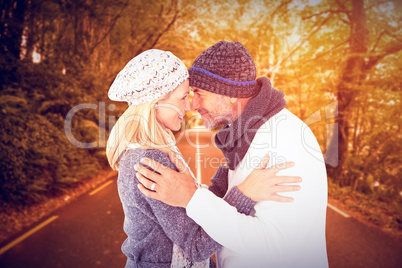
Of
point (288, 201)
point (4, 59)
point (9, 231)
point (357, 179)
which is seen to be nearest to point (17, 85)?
point (4, 59)

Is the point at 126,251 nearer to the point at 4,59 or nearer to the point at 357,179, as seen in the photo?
the point at 4,59

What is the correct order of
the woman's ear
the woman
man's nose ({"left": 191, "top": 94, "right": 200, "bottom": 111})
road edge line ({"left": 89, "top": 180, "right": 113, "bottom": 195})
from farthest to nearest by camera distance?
road edge line ({"left": 89, "top": 180, "right": 113, "bottom": 195}) → man's nose ({"left": 191, "top": 94, "right": 200, "bottom": 111}) → the woman's ear → the woman

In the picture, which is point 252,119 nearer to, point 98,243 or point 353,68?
point 98,243

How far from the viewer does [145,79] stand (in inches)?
72.3

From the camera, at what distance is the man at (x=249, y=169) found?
1.65 meters

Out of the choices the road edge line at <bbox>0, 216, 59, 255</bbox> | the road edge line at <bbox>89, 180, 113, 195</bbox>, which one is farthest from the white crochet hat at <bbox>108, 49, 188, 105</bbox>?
the road edge line at <bbox>89, 180, 113, 195</bbox>

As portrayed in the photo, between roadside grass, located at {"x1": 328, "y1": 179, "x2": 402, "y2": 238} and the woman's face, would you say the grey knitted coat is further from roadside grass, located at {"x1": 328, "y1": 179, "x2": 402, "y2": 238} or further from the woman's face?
roadside grass, located at {"x1": 328, "y1": 179, "x2": 402, "y2": 238}

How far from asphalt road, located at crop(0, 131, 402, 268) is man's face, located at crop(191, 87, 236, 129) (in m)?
3.20

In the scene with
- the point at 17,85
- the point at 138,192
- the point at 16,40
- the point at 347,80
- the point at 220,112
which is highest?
the point at 16,40

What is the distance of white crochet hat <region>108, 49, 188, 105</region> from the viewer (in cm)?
183

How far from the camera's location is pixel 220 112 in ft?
8.17

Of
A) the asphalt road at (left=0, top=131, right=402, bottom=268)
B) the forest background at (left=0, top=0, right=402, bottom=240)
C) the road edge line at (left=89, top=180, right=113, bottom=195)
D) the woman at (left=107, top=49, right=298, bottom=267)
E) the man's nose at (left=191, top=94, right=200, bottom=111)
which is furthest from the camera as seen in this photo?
the road edge line at (left=89, top=180, right=113, bottom=195)

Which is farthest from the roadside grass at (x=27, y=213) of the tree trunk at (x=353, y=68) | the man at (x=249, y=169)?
the tree trunk at (x=353, y=68)

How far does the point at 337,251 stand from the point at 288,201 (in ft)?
13.7
